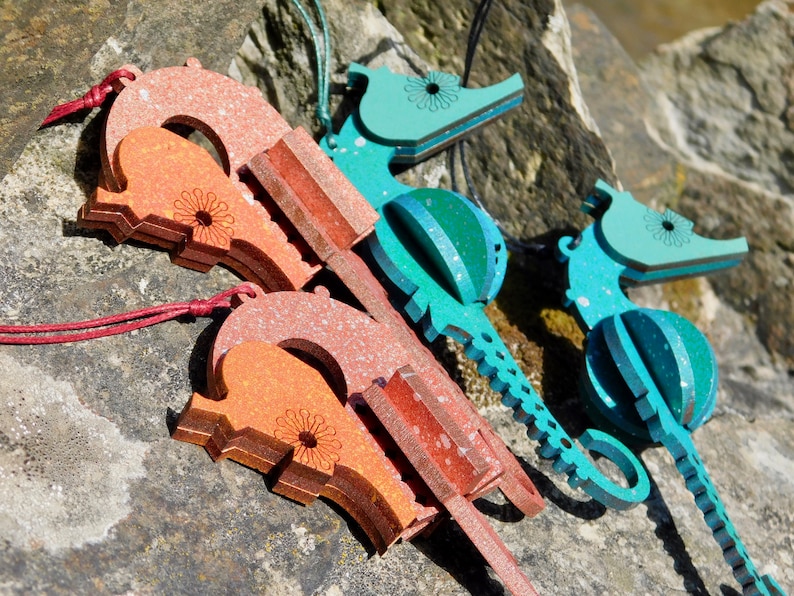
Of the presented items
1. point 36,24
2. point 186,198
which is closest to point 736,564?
point 186,198

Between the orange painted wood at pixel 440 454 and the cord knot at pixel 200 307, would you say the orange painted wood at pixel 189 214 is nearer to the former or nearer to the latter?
the cord knot at pixel 200 307

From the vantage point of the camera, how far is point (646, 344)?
237 centimetres

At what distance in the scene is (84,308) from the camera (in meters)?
2.00

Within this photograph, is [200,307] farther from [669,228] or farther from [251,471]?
[669,228]

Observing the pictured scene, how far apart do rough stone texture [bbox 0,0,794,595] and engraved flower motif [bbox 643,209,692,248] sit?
23 centimetres

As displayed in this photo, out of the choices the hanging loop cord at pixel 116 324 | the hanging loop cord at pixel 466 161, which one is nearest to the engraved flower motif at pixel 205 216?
the hanging loop cord at pixel 116 324

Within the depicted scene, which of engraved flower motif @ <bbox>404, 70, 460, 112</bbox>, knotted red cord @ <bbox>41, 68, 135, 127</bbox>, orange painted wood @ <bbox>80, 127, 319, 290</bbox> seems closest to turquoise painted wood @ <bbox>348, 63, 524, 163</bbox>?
engraved flower motif @ <bbox>404, 70, 460, 112</bbox>

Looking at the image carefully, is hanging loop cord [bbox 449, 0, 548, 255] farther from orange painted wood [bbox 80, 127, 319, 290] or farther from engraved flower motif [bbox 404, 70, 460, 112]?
orange painted wood [bbox 80, 127, 319, 290]

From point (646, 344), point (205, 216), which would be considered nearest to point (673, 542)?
point (646, 344)

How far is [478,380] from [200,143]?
0.87 meters

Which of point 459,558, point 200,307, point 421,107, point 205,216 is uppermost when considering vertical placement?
point 421,107

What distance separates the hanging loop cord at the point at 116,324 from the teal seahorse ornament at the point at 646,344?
88 centimetres

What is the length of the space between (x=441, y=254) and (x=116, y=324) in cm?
72

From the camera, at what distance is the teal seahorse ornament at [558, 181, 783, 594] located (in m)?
2.27
